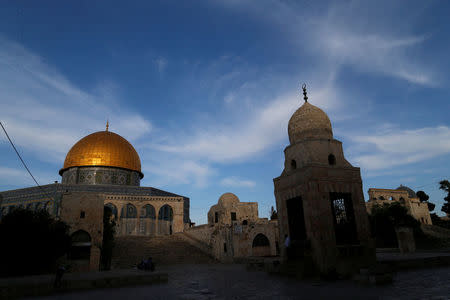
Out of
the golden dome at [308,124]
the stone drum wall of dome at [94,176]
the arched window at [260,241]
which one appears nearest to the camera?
the golden dome at [308,124]

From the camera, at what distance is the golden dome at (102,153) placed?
33.5 meters

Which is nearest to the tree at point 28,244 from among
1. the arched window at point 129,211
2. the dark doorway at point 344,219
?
the dark doorway at point 344,219

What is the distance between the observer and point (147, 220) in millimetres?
30172

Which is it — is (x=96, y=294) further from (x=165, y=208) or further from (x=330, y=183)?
(x=165, y=208)

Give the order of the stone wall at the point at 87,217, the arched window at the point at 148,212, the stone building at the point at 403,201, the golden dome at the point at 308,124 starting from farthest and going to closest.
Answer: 1. the stone building at the point at 403,201
2. the arched window at the point at 148,212
3. the stone wall at the point at 87,217
4. the golden dome at the point at 308,124

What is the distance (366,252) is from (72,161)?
109 ft

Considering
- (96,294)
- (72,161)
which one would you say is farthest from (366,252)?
(72,161)

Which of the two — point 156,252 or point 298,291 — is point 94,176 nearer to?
point 156,252

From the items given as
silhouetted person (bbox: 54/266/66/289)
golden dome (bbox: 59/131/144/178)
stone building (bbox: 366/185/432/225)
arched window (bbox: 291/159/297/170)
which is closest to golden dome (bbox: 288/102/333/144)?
arched window (bbox: 291/159/297/170)

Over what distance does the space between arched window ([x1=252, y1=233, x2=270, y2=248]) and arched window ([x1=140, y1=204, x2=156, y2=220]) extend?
14.3 metres

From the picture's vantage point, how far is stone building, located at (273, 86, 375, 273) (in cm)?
982

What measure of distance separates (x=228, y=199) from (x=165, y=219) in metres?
7.41

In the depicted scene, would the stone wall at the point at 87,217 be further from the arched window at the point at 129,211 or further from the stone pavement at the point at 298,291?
the arched window at the point at 129,211

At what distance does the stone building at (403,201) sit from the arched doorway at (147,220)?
25076mm
